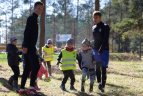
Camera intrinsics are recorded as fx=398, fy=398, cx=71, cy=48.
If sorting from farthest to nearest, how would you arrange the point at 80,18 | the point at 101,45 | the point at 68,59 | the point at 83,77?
the point at 80,18 → the point at 68,59 → the point at 83,77 → the point at 101,45

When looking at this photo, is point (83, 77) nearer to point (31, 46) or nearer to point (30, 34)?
point (31, 46)

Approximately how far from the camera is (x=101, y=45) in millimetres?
11180

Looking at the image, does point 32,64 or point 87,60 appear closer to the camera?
point 32,64

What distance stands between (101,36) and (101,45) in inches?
10.2

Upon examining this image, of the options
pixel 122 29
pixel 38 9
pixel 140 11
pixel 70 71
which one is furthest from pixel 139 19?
pixel 38 9

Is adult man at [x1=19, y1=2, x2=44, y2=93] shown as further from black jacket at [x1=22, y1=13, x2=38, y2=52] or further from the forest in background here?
the forest in background

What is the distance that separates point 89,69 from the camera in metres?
11.6

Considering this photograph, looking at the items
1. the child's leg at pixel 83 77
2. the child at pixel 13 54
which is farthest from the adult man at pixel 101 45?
the child at pixel 13 54

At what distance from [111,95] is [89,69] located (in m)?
1.19

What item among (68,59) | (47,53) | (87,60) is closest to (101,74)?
(87,60)

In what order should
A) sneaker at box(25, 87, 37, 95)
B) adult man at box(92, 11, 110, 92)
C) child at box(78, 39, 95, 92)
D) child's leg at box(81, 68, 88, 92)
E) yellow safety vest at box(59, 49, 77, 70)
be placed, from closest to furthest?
sneaker at box(25, 87, 37, 95), adult man at box(92, 11, 110, 92), child's leg at box(81, 68, 88, 92), child at box(78, 39, 95, 92), yellow safety vest at box(59, 49, 77, 70)

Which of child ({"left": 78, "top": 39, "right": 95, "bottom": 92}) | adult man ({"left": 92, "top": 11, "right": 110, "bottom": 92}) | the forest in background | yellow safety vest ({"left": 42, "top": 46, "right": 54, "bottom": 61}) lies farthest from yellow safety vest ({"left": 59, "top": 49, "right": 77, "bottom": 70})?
the forest in background

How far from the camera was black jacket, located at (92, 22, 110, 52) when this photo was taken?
1117 cm

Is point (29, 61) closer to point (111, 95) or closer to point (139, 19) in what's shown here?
point (111, 95)
